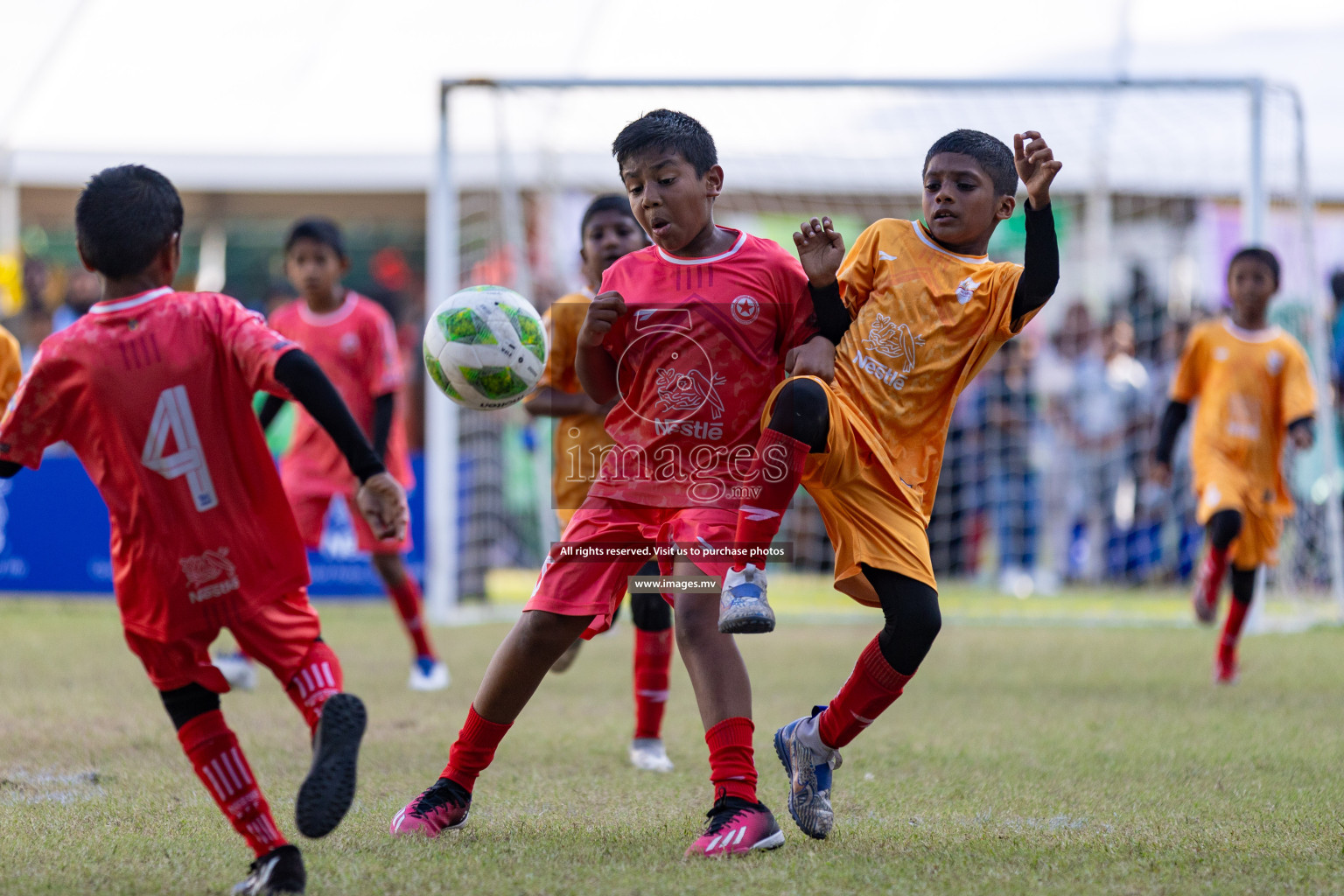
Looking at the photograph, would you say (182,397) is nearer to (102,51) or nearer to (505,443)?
(505,443)

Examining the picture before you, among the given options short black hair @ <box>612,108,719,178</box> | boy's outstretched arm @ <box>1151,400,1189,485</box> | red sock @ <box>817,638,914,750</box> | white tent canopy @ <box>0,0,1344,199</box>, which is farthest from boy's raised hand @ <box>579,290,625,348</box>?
white tent canopy @ <box>0,0,1344,199</box>

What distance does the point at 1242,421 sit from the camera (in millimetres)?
6820

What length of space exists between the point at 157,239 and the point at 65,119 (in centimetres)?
1174

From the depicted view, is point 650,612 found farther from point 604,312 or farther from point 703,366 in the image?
point 604,312

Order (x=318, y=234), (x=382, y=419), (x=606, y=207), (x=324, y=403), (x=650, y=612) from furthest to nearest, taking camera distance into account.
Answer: (x=318, y=234), (x=382, y=419), (x=606, y=207), (x=650, y=612), (x=324, y=403)

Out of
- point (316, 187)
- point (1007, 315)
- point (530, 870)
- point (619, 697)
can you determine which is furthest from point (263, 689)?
point (316, 187)

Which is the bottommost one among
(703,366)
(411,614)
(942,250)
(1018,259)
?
(411,614)

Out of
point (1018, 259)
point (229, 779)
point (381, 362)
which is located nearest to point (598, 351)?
point (229, 779)

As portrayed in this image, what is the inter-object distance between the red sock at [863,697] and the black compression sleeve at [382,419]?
10.1ft

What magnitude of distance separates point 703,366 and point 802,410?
315mm

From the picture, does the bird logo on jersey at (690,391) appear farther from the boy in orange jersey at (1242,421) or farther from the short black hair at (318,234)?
the boy in orange jersey at (1242,421)

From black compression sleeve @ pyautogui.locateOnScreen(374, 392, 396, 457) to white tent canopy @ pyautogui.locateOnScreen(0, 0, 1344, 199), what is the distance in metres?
6.51

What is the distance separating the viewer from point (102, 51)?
13469 mm

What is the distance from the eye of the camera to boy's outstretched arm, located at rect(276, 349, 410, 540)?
9.27 ft
